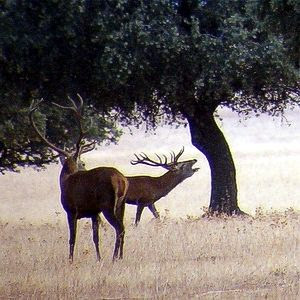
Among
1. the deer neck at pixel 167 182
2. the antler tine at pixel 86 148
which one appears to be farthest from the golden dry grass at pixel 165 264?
the deer neck at pixel 167 182

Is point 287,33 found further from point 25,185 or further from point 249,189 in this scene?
point 25,185

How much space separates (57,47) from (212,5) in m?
2.86

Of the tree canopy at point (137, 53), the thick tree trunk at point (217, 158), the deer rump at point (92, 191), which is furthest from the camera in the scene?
the thick tree trunk at point (217, 158)

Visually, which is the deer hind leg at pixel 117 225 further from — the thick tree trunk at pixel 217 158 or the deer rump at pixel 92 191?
the thick tree trunk at pixel 217 158

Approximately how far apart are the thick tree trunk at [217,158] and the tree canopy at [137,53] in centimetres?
104

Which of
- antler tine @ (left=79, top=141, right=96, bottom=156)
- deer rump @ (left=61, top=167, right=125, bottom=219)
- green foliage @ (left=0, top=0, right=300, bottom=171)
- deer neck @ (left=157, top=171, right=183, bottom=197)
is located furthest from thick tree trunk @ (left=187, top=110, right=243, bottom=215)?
deer rump @ (left=61, top=167, right=125, bottom=219)

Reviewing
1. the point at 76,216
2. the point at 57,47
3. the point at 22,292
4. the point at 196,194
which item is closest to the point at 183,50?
the point at 57,47

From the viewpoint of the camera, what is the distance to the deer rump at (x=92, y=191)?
13.3 meters

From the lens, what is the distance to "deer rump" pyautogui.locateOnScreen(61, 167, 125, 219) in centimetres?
1327

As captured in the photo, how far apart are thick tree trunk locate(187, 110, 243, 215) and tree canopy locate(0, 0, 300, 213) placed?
1039 millimetres

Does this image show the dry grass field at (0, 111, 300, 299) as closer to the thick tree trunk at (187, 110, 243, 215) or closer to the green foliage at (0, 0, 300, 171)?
the thick tree trunk at (187, 110, 243, 215)

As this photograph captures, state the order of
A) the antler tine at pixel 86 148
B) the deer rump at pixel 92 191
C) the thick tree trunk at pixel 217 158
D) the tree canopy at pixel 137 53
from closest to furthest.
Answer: the deer rump at pixel 92 191
the antler tine at pixel 86 148
the tree canopy at pixel 137 53
the thick tree trunk at pixel 217 158

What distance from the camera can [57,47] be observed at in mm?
19031

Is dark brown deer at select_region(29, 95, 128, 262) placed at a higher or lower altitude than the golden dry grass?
higher
